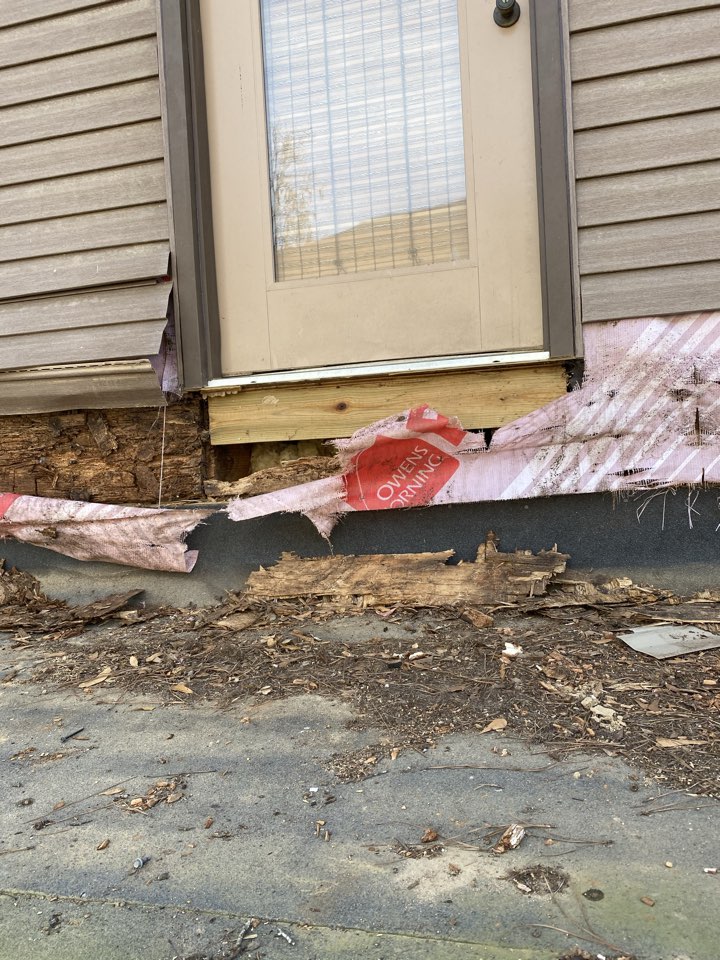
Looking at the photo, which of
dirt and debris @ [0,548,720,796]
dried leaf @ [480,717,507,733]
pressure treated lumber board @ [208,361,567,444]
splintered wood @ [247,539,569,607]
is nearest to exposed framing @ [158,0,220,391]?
pressure treated lumber board @ [208,361,567,444]

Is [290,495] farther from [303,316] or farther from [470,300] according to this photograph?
[470,300]

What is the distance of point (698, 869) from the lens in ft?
Answer: 5.23

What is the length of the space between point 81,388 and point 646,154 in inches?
120

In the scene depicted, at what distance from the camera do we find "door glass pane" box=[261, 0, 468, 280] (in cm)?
355

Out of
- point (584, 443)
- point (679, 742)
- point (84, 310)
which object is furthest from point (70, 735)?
point (584, 443)

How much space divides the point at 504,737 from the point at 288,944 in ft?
3.24

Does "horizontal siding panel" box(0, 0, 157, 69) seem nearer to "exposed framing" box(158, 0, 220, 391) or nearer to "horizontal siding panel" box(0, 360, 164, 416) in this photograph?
"exposed framing" box(158, 0, 220, 391)

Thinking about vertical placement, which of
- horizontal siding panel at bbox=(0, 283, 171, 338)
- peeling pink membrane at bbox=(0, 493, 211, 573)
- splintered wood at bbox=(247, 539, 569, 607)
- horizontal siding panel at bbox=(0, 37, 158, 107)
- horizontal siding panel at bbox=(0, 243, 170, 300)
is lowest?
splintered wood at bbox=(247, 539, 569, 607)

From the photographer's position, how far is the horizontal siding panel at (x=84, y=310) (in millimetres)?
3758

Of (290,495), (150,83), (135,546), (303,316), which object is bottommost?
(135,546)

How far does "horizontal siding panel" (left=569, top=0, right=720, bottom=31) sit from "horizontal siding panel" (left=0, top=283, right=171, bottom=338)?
7.66 ft

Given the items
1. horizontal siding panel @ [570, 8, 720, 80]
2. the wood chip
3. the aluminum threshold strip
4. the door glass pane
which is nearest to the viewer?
the wood chip

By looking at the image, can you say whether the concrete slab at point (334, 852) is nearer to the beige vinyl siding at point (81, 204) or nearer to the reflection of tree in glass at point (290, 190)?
the beige vinyl siding at point (81, 204)

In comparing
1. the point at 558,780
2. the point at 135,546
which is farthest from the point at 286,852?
the point at 135,546
